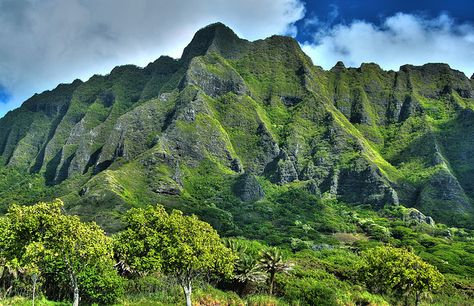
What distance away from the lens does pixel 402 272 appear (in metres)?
92.1

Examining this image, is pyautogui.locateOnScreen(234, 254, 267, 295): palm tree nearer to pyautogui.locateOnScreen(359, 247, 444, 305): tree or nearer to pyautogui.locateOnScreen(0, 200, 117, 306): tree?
pyautogui.locateOnScreen(359, 247, 444, 305): tree

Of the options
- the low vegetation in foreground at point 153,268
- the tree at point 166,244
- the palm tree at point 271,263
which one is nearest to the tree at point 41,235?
the low vegetation in foreground at point 153,268

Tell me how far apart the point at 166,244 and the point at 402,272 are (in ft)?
161

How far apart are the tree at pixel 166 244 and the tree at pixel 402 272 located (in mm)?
40419

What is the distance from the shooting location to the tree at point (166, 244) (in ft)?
215

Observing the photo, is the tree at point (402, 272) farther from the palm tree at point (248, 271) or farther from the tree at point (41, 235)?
the tree at point (41, 235)

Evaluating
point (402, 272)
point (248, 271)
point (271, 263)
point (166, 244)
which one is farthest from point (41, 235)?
point (402, 272)

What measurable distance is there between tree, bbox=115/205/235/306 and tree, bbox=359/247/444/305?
4042cm

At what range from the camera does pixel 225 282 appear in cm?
10331

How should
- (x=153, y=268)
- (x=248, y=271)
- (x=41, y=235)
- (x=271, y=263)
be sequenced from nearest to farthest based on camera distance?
(x=41, y=235), (x=153, y=268), (x=271, y=263), (x=248, y=271)

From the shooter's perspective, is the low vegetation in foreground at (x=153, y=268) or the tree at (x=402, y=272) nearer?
the low vegetation in foreground at (x=153, y=268)

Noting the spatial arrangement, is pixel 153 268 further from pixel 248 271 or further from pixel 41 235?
pixel 248 271

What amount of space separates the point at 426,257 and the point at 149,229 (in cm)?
16193

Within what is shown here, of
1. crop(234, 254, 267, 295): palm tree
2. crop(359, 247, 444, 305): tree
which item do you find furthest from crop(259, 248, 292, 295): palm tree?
crop(359, 247, 444, 305): tree
